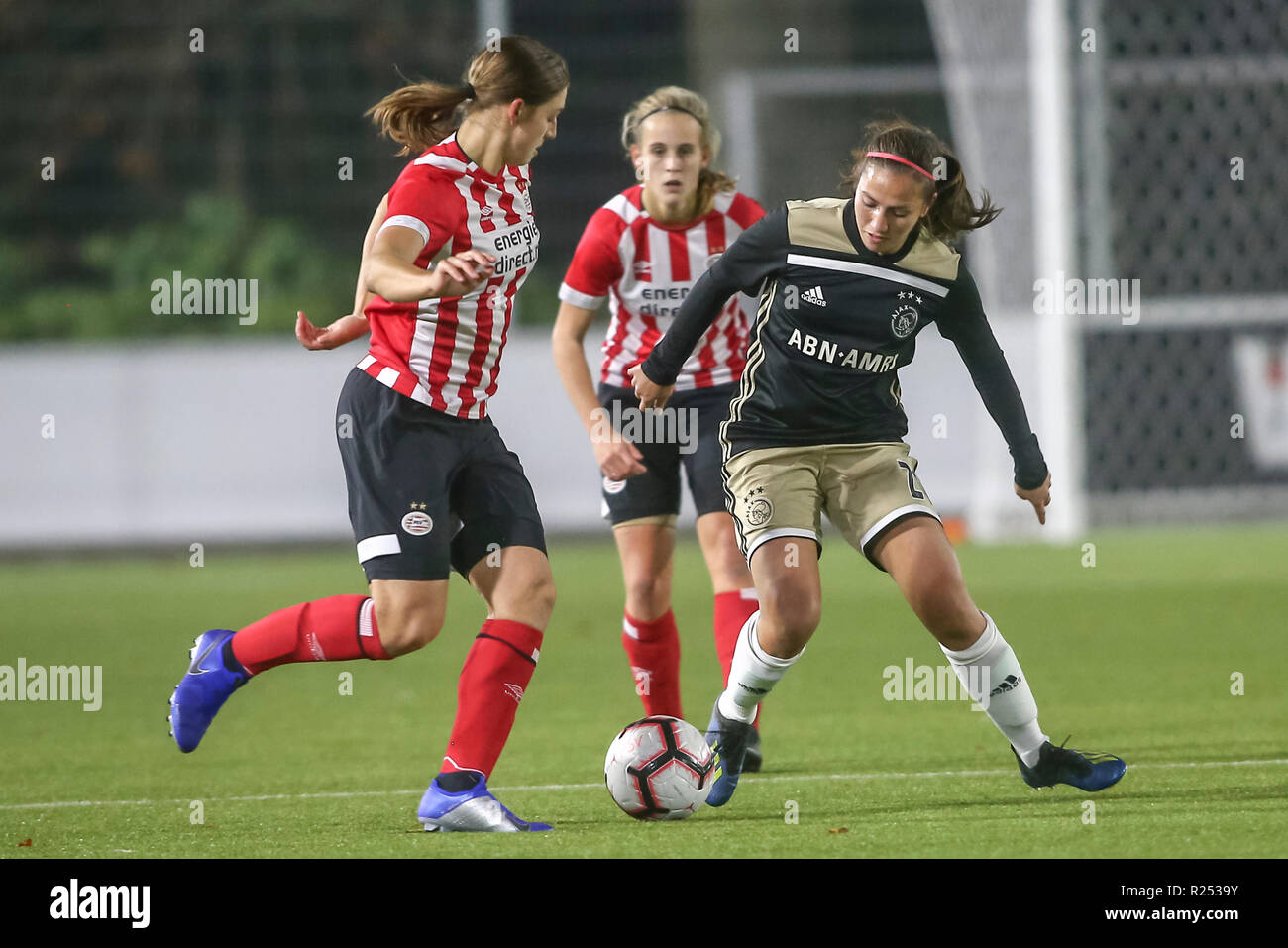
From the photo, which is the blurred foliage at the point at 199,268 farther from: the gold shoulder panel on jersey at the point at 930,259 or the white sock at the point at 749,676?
the gold shoulder panel on jersey at the point at 930,259

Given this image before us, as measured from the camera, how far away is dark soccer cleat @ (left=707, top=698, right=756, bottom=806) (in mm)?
4785

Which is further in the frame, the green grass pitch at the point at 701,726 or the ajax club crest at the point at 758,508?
the ajax club crest at the point at 758,508

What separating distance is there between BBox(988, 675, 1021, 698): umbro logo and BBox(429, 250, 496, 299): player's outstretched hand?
5.42ft

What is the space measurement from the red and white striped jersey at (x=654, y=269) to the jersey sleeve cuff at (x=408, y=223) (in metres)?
1.25

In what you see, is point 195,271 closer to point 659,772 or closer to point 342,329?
point 342,329

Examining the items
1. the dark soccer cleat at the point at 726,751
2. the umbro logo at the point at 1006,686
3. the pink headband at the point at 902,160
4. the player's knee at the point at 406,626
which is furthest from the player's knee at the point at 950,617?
the player's knee at the point at 406,626

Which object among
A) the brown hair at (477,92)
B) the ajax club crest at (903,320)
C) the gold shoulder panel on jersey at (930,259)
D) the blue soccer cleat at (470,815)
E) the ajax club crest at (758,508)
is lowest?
the blue soccer cleat at (470,815)

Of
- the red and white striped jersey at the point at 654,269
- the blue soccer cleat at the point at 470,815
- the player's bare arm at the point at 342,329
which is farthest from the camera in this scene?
the red and white striped jersey at the point at 654,269

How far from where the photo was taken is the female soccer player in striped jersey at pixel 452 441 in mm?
4488

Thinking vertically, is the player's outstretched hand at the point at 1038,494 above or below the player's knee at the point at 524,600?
above

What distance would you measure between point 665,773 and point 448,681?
3.24 m

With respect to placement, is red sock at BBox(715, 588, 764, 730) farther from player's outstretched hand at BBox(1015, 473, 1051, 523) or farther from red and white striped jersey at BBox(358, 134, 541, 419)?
red and white striped jersey at BBox(358, 134, 541, 419)

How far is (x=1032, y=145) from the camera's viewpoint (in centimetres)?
1284

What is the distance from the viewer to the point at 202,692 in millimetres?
4816
